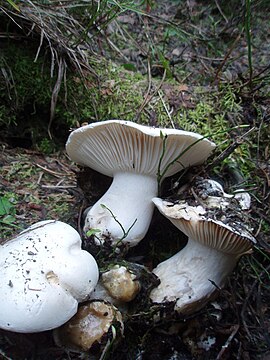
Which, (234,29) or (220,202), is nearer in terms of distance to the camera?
(220,202)

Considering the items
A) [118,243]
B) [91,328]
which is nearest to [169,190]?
[118,243]

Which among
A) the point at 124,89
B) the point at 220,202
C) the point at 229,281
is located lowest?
the point at 229,281

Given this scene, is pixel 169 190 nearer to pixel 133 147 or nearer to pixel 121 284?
pixel 133 147

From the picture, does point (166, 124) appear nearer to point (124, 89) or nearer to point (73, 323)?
point (124, 89)

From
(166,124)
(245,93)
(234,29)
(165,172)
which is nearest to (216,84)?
(245,93)

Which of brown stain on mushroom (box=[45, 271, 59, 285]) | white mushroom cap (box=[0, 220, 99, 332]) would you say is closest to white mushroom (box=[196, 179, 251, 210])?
white mushroom cap (box=[0, 220, 99, 332])

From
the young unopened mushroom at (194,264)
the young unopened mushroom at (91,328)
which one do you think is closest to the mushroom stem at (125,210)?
the young unopened mushroom at (194,264)

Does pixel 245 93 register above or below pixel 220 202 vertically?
above
